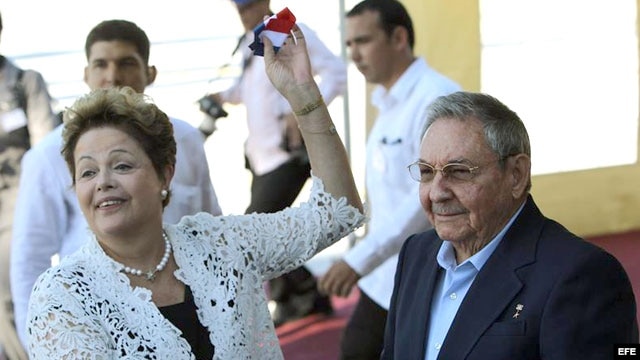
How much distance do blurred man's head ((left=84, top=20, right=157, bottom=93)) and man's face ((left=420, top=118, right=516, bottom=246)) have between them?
1861 millimetres

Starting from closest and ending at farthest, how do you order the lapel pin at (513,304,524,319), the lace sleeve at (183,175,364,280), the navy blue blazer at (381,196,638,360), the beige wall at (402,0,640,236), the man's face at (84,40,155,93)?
the navy blue blazer at (381,196,638,360), the lapel pin at (513,304,524,319), the lace sleeve at (183,175,364,280), the man's face at (84,40,155,93), the beige wall at (402,0,640,236)

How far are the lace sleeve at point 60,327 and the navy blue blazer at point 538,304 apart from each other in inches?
29.6

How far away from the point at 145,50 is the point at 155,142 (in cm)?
148

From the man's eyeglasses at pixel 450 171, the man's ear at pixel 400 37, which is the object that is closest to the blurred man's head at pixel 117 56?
the man's ear at pixel 400 37

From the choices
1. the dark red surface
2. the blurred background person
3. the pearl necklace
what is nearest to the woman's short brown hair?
the pearl necklace

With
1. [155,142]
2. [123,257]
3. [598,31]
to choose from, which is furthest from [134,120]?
[598,31]

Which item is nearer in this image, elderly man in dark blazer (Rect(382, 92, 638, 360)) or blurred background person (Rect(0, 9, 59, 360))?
elderly man in dark blazer (Rect(382, 92, 638, 360))

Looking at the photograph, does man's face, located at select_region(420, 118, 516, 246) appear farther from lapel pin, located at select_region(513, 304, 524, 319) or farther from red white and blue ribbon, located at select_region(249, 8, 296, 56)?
red white and blue ribbon, located at select_region(249, 8, 296, 56)

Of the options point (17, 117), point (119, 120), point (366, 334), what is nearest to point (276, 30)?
point (119, 120)

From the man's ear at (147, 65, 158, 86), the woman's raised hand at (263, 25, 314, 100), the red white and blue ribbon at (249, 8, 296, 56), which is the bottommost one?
the man's ear at (147, 65, 158, 86)

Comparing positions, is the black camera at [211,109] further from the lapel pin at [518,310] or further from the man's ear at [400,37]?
the lapel pin at [518,310]

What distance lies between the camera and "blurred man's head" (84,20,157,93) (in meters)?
4.54

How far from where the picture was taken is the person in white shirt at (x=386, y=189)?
4.64 meters

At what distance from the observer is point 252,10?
6238mm
